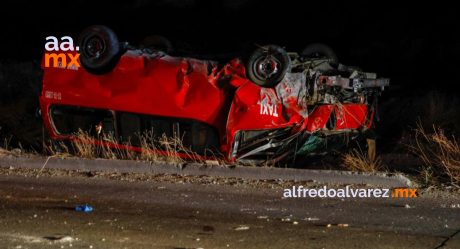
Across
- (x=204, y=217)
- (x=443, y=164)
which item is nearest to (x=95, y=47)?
(x=204, y=217)

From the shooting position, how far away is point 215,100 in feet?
32.6

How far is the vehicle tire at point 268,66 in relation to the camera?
9.66 m

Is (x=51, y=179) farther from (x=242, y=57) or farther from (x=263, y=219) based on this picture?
(x=263, y=219)

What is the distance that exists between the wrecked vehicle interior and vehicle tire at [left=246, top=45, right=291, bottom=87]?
0.01m

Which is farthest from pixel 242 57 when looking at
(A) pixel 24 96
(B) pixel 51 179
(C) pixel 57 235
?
(A) pixel 24 96

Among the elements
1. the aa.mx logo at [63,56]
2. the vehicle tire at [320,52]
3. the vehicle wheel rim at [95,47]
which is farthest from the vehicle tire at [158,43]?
the vehicle tire at [320,52]

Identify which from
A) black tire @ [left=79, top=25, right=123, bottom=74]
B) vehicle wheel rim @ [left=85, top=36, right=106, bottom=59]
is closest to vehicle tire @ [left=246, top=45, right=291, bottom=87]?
black tire @ [left=79, top=25, right=123, bottom=74]

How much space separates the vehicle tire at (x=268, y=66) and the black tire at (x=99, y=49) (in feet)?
6.32

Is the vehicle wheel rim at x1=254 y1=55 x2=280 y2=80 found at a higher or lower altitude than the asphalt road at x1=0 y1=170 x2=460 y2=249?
higher

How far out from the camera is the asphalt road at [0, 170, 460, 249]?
673 centimetres

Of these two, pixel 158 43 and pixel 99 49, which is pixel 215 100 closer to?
pixel 99 49

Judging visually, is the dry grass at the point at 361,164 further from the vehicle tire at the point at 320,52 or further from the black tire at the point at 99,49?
the black tire at the point at 99,49

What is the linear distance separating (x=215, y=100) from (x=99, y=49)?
71.6 inches

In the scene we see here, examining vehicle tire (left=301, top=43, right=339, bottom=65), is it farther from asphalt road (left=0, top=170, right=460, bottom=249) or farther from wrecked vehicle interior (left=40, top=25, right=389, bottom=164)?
asphalt road (left=0, top=170, right=460, bottom=249)
